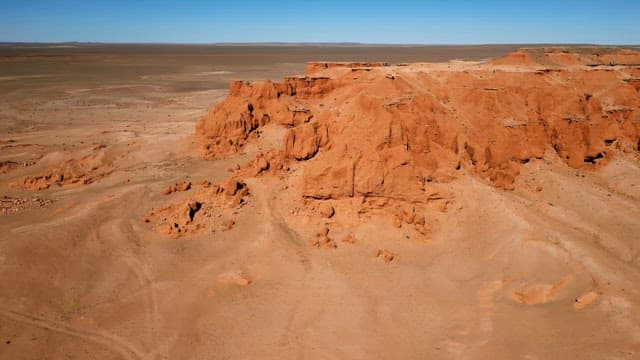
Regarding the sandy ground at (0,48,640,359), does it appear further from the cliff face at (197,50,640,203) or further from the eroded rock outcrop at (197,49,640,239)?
the cliff face at (197,50,640,203)

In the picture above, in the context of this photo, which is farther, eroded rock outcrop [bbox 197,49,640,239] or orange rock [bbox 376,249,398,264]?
eroded rock outcrop [bbox 197,49,640,239]

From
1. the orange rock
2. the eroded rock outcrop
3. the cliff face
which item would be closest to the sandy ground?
the orange rock

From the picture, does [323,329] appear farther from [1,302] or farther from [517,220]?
[1,302]

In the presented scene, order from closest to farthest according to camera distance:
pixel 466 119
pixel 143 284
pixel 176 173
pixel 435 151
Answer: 1. pixel 143 284
2. pixel 435 151
3. pixel 466 119
4. pixel 176 173

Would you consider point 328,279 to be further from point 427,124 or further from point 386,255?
point 427,124

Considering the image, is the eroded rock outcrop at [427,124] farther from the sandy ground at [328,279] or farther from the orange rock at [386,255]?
the orange rock at [386,255]

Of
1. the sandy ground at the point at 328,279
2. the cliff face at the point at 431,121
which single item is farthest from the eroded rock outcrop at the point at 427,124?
the sandy ground at the point at 328,279

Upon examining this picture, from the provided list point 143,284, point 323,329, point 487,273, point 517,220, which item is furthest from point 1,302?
point 517,220
